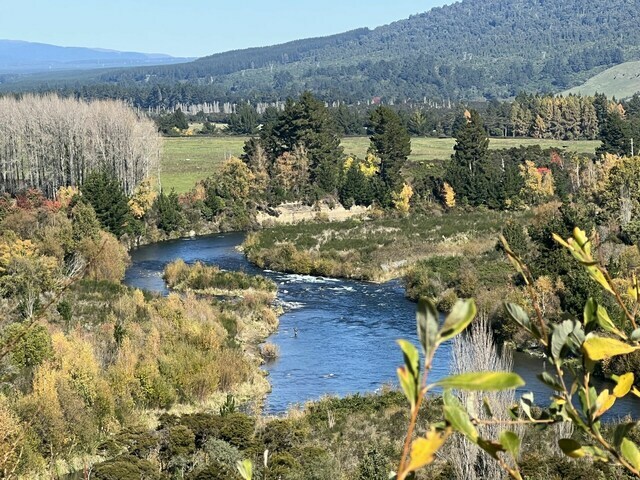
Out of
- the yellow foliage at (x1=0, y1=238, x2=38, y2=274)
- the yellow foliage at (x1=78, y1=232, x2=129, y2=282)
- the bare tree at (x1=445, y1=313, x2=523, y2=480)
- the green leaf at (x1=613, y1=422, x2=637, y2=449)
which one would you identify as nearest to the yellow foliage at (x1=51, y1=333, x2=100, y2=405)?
the bare tree at (x1=445, y1=313, x2=523, y2=480)

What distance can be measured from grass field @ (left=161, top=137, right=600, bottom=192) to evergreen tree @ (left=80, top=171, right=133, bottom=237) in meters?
11.1

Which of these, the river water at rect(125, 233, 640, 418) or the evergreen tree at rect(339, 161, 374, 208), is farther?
the evergreen tree at rect(339, 161, 374, 208)

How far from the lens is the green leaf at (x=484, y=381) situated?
1.28 m

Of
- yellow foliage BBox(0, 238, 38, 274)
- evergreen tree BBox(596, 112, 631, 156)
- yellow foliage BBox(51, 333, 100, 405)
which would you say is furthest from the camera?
evergreen tree BBox(596, 112, 631, 156)

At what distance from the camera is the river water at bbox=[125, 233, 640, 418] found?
19.5m

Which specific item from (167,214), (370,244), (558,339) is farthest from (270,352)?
(558,339)

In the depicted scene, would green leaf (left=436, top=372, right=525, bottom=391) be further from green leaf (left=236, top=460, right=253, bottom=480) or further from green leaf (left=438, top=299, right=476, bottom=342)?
green leaf (left=236, top=460, right=253, bottom=480)

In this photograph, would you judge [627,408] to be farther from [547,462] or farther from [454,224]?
[454,224]

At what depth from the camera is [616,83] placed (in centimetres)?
14062

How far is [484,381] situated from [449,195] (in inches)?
1801

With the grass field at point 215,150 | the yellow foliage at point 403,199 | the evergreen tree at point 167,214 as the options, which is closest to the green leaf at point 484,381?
the evergreen tree at point 167,214

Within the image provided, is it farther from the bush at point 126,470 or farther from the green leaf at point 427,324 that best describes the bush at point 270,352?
the green leaf at point 427,324

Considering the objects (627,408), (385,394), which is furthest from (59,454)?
(627,408)

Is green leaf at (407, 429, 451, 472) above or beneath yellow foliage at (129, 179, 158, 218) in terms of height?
above
